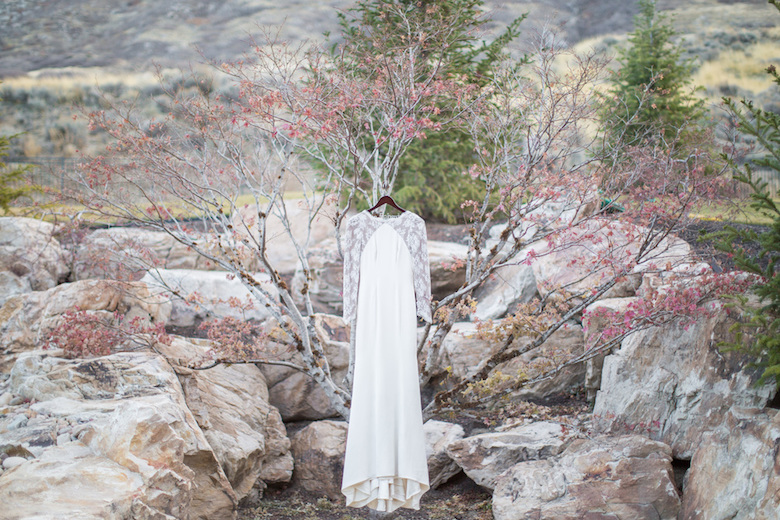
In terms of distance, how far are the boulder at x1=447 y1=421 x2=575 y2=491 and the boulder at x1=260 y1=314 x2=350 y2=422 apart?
1358 mm

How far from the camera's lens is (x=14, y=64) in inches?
445

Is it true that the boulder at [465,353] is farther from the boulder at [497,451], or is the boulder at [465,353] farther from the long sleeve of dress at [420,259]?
the long sleeve of dress at [420,259]

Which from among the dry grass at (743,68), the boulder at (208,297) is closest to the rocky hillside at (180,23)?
the dry grass at (743,68)

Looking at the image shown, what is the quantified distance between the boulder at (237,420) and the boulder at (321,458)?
10 cm

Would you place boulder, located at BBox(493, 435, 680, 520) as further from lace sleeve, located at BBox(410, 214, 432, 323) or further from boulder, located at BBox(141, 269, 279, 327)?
boulder, located at BBox(141, 269, 279, 327)

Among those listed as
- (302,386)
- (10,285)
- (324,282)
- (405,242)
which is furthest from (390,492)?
(10,285)

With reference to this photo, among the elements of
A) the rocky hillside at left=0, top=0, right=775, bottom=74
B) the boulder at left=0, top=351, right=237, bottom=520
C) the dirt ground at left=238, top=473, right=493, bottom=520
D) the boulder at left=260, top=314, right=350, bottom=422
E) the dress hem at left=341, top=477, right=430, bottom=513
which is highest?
the rocky hillside at left=0, top=0, right=775, bottom=74

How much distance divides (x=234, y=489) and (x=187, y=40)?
37.0 feet

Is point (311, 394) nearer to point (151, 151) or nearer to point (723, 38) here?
point (151, 151)

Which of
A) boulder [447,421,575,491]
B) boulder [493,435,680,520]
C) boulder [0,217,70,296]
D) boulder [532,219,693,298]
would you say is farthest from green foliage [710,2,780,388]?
boulder [0,217,70,296]

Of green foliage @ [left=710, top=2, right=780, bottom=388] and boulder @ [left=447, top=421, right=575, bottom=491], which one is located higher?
green foliage @ [left=710, top=2, right=780, bottom=388]

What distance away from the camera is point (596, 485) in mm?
3418

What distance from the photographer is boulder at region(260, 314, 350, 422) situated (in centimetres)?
492

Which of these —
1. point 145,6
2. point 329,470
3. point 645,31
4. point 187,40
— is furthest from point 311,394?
point 145,6
